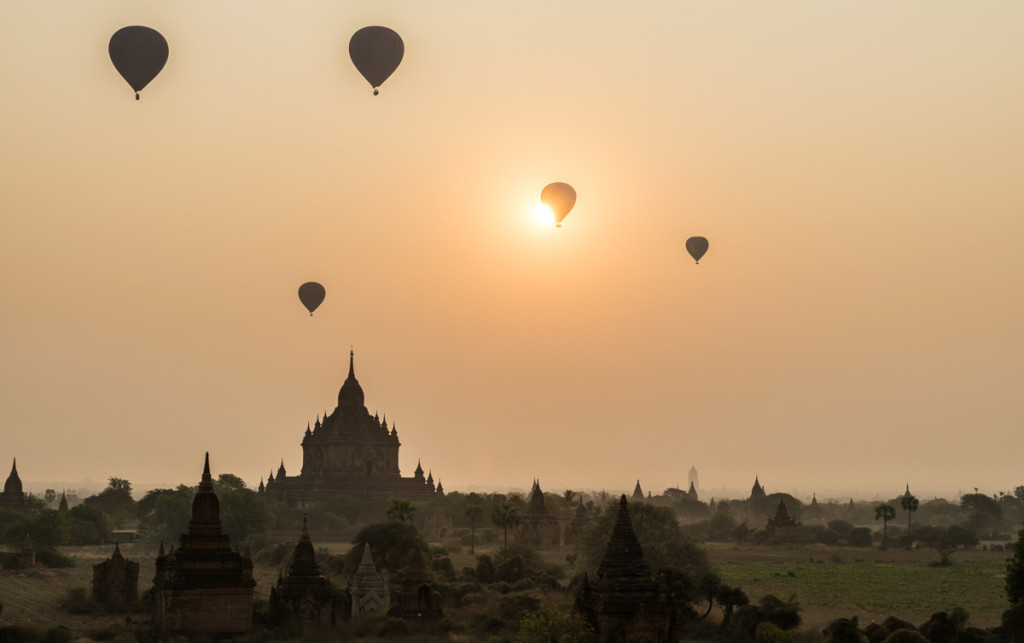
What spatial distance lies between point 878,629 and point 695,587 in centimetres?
1089

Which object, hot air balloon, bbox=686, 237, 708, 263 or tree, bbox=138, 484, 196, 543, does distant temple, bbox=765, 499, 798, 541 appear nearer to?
hot air balloon, bbox=686, 237, 708, 263

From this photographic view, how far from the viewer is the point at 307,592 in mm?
52062

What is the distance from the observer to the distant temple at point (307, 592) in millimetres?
51531

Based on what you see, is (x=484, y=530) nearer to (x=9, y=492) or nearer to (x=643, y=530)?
(x=9, y=492)

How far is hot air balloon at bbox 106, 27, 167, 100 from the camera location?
63344 millimetres

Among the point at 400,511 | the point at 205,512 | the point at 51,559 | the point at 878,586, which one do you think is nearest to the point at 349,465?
the point at 400,511

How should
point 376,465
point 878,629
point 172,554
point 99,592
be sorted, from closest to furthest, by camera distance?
point 878,629 → point 172,554 → point 99,592 → point 376,465

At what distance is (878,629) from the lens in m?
45.7

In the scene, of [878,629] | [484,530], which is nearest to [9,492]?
[484,530]

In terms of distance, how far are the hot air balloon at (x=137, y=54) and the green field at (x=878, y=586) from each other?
130 feet

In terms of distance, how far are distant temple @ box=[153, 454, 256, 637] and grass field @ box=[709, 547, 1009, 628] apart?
22722mm

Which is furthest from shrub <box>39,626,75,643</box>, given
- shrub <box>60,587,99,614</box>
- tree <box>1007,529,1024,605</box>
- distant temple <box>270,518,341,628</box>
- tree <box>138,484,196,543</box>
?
tree <box>138,484,196,543</box>

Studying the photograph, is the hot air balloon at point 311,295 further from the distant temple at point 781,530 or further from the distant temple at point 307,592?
the distant temple at point 781,530

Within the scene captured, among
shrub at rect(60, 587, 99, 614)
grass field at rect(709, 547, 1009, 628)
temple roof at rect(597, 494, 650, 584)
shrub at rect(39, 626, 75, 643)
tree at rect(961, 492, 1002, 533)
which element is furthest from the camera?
tree at rect(961, 492, 1002, 533)
